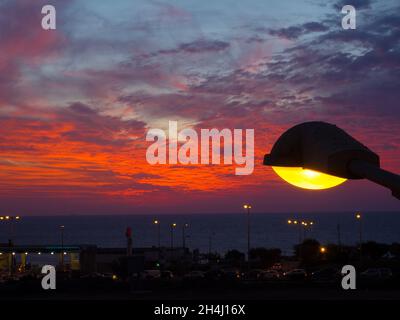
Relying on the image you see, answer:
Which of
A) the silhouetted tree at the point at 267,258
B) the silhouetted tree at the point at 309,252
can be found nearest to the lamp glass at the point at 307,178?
the silhouetted tree at the point at 309,252

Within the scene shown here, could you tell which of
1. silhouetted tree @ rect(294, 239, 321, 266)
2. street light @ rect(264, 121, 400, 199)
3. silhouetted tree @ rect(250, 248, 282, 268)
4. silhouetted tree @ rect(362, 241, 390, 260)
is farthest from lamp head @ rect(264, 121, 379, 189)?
silhouetted tree @ rect(362, 241, 390, 260)

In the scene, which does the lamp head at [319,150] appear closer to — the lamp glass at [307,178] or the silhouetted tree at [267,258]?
the lamp glass at [307,178]

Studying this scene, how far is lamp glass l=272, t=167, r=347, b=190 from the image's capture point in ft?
15.0

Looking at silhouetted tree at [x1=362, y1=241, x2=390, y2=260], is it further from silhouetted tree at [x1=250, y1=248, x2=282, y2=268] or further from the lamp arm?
the lamp arm

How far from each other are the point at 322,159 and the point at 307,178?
0.39m

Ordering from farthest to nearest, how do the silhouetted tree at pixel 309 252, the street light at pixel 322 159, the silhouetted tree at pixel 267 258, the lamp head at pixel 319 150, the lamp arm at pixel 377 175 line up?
1. the silhouetted tree at pixel 267 258
2. the silhouetted tree at pixel 309 252
3. the lamp head at pixel 319 150
4. the street light at pixel 322 159
5. the lamp arm at pixel 377 175

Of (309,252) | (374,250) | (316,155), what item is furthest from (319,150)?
(309,252)

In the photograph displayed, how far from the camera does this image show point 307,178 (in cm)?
469

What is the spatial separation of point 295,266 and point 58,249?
98.7ft

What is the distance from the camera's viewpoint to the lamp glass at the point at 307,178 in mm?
4574
